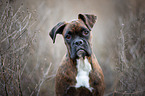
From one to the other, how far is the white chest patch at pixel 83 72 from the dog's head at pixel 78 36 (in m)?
0.14

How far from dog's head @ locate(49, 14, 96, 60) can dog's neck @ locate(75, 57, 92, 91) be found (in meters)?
0.14

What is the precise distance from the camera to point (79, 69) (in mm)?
2443

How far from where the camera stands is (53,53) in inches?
207

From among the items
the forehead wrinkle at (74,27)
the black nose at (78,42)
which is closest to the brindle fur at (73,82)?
the black nose at (78,42)

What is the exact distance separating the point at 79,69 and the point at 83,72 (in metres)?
0.08

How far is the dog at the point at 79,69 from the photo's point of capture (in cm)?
237

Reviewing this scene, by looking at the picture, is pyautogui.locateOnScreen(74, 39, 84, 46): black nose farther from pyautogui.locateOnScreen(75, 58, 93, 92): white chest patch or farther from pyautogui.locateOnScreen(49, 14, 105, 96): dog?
pyautogui.locateOnScreen(75, 58, 93, 92): white chest patch

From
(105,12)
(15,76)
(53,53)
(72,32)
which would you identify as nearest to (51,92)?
(53,53)

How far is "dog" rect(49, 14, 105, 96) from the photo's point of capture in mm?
2366

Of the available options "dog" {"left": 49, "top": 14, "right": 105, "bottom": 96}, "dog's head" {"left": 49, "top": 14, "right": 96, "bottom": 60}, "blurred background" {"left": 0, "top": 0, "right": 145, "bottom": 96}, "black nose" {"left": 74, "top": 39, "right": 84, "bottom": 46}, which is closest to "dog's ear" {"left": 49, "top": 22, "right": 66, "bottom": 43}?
"dog's head" {"left": 49, "top": 14, "right": 96, "bottom": 60}

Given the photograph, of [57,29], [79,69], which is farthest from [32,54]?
[79,69]

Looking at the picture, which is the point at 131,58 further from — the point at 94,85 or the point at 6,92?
the point at 6,92

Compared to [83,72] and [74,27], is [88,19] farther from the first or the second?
[83,72]

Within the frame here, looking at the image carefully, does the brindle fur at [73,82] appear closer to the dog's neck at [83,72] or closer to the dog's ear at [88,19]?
the dog's neck at [83,72]
